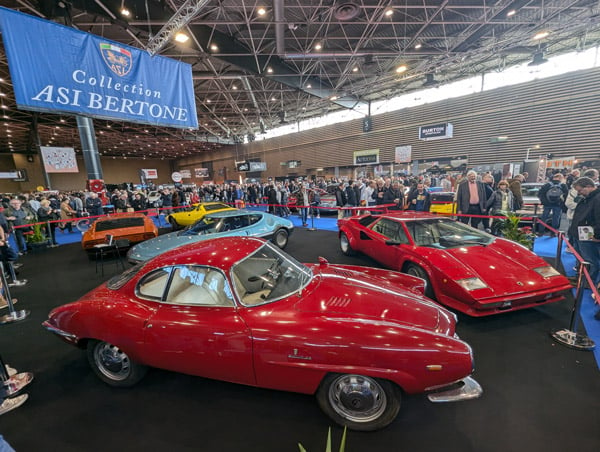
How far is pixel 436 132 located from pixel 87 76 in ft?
66.3

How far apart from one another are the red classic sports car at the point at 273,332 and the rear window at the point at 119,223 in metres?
4.90

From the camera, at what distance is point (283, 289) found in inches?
89.1

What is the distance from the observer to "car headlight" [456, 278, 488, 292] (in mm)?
2911

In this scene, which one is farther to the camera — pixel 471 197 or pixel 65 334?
pixel 471 197

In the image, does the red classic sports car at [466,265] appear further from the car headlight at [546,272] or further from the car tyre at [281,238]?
the car tyre at [281,238]

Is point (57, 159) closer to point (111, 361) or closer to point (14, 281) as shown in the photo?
point (14, 281)

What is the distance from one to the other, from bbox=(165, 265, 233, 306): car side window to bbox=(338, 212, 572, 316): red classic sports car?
2.70 m

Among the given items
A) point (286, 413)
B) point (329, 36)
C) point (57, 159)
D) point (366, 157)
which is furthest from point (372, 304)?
point (366, 157)

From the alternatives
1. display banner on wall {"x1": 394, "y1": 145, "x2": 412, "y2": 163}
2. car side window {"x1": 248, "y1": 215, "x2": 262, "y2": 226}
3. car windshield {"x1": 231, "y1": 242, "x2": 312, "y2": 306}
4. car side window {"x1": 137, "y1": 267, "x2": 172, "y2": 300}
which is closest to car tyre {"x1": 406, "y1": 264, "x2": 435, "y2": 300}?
car windshield {"x1": 231, "y1": 242, "x2": 312, "y2": 306}

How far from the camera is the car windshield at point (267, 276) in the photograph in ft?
7.08

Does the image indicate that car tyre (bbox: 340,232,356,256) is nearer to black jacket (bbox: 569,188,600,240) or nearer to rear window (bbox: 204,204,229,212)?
black jacket (bbox: 569,188,600,240)

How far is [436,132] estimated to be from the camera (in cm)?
1850

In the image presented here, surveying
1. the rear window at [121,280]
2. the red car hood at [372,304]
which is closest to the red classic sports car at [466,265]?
the red car hood at [372,304]

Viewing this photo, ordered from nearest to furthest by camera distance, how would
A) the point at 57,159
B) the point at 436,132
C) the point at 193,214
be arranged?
the point at 193,214
the point at 57,159
the point at 436,132
